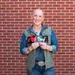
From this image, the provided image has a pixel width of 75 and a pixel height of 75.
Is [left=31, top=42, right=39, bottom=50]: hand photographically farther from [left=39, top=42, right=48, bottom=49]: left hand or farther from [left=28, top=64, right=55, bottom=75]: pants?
[left=28, top=64, right=55, bottom=75]: pants

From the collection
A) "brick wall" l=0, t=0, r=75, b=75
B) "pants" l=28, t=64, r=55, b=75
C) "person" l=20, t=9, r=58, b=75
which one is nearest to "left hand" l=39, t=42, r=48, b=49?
"person" l=20, t=9, r=58, b=75

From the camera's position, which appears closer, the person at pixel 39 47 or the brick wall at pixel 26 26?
the person at pixel 39 47

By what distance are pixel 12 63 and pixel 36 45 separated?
8.82 ft

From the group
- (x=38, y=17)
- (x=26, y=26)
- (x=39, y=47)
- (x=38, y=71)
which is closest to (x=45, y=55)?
(x=39, y=47)

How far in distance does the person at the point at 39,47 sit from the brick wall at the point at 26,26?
2.29 metres

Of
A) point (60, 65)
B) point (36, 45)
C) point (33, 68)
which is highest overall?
point (36, 45)

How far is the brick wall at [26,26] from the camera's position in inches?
262

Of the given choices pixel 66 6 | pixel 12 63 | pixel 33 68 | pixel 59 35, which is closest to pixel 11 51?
pixel 12 63

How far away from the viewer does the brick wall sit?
21.8ft

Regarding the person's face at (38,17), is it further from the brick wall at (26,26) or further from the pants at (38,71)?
the brick wall at (26,26)

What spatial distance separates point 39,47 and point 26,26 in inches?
98.1

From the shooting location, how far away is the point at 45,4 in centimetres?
666

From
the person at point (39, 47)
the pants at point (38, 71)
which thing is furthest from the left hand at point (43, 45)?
the pants at point (38, 71)

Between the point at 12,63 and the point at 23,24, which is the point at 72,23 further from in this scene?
the point at 12,63
